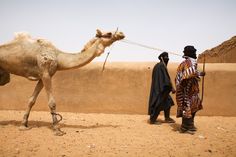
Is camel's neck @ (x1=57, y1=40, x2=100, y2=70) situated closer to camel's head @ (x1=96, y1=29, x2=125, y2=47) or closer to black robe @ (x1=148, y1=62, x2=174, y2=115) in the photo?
camel's head @ (x1=96, y1=29, x2=125, y2=47)

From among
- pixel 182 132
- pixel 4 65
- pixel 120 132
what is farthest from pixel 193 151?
pixel 4 65

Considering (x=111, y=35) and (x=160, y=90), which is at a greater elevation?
(x=111, y=35)

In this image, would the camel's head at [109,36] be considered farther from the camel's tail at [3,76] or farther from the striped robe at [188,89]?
the camel's tail at [3,76]

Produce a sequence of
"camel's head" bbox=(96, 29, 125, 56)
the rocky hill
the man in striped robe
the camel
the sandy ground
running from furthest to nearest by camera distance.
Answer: the rocky hill, "camel's head" bbox=(96, 29, 125, 56), the camel, the man in striped robe, the sandy ground

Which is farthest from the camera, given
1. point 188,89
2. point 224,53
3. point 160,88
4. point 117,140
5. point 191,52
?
point 224,53

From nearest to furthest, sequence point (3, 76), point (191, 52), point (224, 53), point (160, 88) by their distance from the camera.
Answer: point (191, 52), point (3, 76), point (160, 88), point (224, 53)

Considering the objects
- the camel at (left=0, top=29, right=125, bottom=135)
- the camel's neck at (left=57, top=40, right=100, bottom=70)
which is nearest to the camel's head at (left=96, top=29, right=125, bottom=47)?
the camel at (left=0, top=29, right=125, bottom=135)

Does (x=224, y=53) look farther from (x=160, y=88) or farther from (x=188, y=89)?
(x=188, y=89)

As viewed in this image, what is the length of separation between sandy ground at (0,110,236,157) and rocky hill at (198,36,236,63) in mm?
7318

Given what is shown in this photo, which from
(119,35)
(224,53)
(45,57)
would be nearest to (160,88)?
(119,35)

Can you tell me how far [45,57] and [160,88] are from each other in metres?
2.84

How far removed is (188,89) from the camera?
6.56 metres

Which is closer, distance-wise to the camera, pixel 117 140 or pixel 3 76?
pixel 117 140

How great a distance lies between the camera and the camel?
6.59 metres
